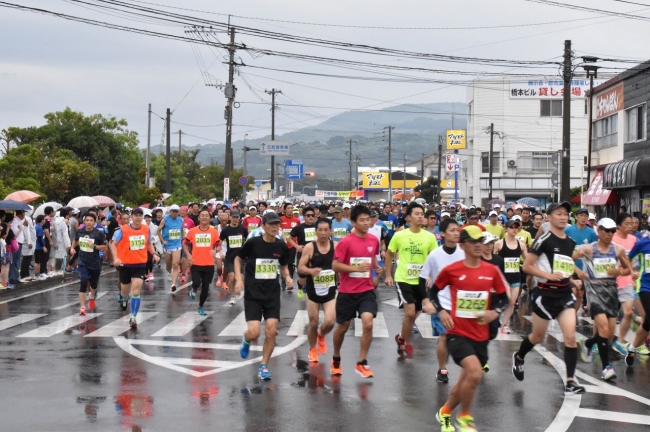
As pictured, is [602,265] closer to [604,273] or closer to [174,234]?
[604,273]

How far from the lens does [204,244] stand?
56.4ft

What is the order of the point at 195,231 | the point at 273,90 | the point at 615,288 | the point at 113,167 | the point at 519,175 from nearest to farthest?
the point at 615,288
the point at 195,231
the point at 113,167
the point at 273,90
the point at 519,175

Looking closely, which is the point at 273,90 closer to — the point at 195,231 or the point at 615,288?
the point at 195,231

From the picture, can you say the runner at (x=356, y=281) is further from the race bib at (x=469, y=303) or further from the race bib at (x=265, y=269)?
the race bib at (x=469, y=303)

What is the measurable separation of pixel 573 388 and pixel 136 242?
796 centimetres

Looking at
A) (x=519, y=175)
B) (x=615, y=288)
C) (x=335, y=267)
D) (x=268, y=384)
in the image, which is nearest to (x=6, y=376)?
(x=268, y=384)

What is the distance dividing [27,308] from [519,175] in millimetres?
71372

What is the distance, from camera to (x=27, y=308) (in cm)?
1798

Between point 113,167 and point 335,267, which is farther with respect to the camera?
point 113,167

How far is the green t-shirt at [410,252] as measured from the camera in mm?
11812

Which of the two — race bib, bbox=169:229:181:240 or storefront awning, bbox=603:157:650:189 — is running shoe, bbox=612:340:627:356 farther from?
storefront awning, bbox=603:157:650:189

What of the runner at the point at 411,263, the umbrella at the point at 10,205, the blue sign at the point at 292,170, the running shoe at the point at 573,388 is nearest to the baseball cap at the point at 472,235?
the running shoe at the point at 573,388

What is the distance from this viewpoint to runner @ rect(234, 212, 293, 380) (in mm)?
10672

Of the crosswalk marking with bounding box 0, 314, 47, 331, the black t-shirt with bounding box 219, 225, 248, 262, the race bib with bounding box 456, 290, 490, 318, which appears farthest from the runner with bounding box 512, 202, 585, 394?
the black t-shirt with bounding box 219, 225, 248, 262
